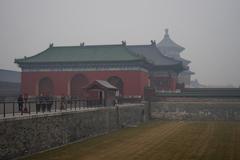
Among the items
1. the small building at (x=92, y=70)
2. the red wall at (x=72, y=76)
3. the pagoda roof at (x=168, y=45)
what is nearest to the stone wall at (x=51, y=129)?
the red wall at (x=72, y=76)

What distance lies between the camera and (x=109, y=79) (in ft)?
140

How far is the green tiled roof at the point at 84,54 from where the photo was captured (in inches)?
1700

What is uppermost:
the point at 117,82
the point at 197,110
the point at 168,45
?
the point at 168,45

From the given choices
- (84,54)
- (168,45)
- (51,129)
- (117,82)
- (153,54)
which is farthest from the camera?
(168,45)

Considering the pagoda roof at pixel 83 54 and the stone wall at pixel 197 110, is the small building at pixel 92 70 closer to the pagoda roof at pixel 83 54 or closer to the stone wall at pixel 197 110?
the pagoda roof at pixel 83 54

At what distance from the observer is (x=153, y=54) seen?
163 ft

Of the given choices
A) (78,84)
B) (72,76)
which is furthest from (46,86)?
(78,84)

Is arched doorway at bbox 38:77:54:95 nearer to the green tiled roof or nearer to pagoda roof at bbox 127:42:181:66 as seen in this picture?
the green tiled roof

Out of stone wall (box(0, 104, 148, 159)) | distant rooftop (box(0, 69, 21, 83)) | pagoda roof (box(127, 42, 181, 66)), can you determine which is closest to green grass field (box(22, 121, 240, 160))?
stone wall (box(0, 104, 148, 159))

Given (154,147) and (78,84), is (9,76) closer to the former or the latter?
(78,84)

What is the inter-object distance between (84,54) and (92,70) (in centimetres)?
326

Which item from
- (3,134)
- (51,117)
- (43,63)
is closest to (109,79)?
(43,63)

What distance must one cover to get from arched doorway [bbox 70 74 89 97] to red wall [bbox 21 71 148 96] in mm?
624

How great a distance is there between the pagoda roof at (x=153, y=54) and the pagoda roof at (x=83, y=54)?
4.10 meters
